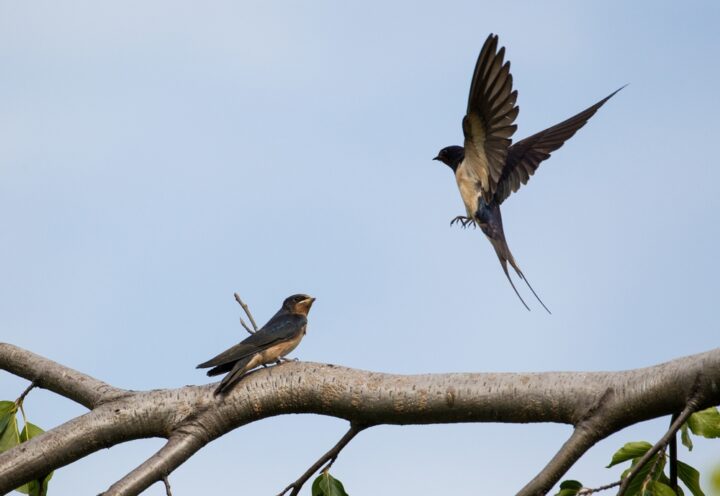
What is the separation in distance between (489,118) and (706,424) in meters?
3.46

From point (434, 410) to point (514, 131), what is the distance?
356 centimetres

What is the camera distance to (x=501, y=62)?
6.52 metres

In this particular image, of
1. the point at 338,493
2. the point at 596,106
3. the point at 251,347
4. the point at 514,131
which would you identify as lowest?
the point at 338,493

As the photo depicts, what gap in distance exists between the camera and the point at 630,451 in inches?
157

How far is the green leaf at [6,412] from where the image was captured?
5055 mm

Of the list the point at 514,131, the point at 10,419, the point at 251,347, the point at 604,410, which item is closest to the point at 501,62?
the point at 514,131

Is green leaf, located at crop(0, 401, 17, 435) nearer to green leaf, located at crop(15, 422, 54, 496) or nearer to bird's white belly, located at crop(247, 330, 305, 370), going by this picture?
green leaf, located at crop(15, 422, 54, 496)

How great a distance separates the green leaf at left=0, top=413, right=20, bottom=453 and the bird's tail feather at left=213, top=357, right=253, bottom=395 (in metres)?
1.31

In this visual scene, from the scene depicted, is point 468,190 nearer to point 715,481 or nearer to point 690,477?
point 690,477

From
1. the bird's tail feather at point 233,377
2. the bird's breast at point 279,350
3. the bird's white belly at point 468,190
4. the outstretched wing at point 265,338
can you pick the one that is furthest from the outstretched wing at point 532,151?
the bird's tail feather at point 233,377

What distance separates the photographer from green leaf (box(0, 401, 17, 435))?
5.05 metres

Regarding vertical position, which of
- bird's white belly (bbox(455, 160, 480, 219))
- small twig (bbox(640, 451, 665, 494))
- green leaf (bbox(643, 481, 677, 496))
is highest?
bird's white belly (bbox(455, 160, 480, 219))

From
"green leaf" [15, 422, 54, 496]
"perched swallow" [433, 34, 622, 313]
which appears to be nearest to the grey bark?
"green leaf" [15, 422, 54, 496]

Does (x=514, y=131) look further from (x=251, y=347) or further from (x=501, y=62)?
(x=251, y=347)
